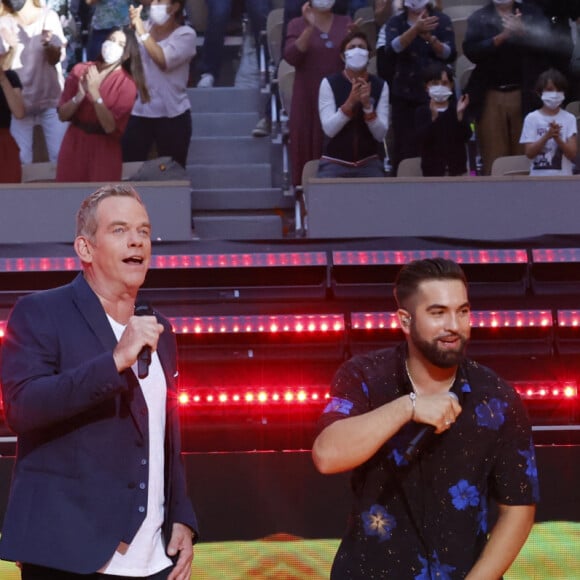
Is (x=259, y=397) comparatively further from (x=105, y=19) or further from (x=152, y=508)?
(x=105, y=19)

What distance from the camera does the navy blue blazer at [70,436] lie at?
2535 millimetres

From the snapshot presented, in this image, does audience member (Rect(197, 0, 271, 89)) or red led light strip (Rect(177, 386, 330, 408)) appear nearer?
red led light strip (Rect(177, 386, 330, 408))

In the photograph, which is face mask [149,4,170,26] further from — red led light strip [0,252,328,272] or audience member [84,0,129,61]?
red led light strip [0,252,328,272]

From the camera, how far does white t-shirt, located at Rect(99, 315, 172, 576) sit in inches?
105

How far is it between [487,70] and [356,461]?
283 inches

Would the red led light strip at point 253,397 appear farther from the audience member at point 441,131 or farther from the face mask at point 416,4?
the face mask at point 416,4

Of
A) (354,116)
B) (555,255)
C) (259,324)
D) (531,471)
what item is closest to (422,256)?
(555,255)

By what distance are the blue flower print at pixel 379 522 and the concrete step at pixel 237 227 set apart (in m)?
6.53

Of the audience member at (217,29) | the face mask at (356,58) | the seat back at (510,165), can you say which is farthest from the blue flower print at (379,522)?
the audience member at (217,29)

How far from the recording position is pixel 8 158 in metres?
8.50

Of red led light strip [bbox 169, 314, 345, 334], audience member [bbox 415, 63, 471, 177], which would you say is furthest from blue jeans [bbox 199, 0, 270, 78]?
red led light strip [bbox 169, 314, 345, 334]

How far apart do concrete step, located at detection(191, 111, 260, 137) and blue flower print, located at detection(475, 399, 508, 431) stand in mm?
8131

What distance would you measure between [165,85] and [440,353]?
664 cm

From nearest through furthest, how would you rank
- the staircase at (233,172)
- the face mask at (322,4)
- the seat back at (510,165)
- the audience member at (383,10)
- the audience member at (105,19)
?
the seat back at (510,165)
the face mask at (322,4)
the staircase at (233,172)
the audience member at (105,19)
the audience member at (383,10)
